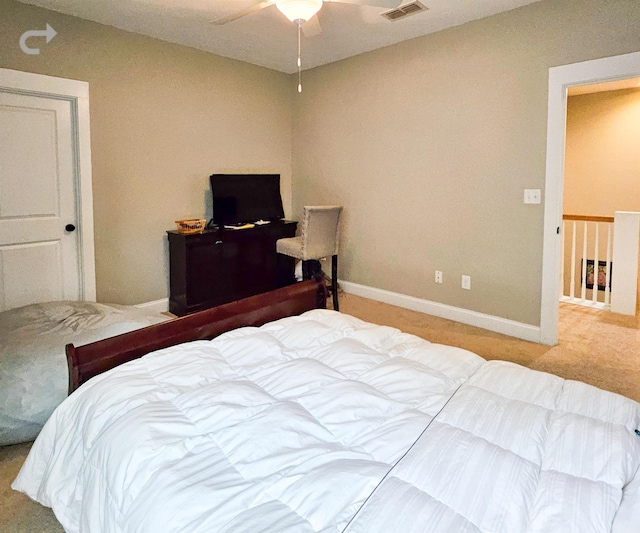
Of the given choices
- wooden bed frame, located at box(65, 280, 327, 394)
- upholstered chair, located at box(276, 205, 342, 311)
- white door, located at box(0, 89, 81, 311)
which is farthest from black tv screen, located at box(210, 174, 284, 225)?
wooden bed frame, located at box(65, 280, 327, 394)

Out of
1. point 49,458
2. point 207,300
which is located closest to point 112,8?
point 207,300

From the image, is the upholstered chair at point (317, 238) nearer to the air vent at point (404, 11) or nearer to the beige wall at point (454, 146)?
the beige wall at point (454, 146)

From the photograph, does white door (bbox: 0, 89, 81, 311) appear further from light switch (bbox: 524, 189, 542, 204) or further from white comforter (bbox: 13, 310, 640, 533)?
light switch (bbox: 524, 189, 542, 204)

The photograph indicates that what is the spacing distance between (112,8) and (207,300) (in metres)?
2.50

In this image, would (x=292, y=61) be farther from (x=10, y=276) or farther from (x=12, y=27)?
(x=10, y=276)

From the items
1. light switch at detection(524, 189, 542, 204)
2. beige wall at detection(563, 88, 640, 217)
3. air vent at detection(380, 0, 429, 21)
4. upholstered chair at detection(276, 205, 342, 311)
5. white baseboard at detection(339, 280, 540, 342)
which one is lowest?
white baseboard at detection(339, 280, 540, 342)

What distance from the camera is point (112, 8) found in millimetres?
3383

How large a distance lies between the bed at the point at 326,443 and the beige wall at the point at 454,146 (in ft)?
7.45

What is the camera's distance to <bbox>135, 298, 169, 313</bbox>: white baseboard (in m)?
4.23

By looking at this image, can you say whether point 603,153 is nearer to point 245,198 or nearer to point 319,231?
point 319,231

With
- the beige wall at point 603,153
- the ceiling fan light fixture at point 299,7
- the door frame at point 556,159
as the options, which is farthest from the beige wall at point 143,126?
the beige wall at point 603,153

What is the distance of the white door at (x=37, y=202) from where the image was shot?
11.1 ft

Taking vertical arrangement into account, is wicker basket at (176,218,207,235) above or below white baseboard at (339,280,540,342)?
above

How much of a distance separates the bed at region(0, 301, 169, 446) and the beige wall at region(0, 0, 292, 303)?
122 centimetres
